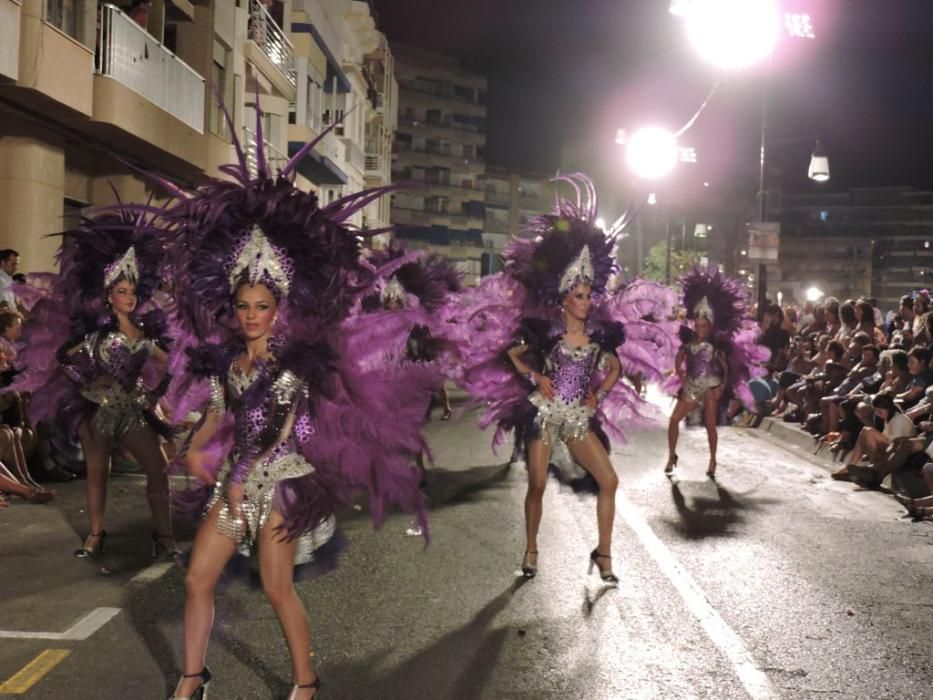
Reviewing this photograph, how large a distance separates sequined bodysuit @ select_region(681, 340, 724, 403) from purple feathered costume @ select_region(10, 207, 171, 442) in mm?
6849

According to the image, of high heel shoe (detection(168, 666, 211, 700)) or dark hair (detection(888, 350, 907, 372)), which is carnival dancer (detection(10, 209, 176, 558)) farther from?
dark hair (detection(888, 350, 907, 372))

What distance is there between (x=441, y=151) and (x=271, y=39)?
6906 centimetres

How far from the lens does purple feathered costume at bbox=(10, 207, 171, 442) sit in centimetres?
736

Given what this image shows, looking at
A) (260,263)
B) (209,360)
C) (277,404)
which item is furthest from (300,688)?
(260,263)

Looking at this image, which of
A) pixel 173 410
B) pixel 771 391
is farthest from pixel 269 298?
pixel 771 391

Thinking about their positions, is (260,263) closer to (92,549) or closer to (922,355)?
(92,549)

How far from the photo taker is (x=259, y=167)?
185 inches

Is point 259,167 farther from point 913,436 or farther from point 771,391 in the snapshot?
point 771,391

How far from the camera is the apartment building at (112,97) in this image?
15.9 metres

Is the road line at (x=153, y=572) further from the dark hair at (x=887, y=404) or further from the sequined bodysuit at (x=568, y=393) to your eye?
the dark hair at (x=887, y=404)

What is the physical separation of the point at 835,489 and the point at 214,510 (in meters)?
9.01

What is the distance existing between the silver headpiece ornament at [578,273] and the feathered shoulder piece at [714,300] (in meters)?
5.55

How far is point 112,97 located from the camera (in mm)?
17922

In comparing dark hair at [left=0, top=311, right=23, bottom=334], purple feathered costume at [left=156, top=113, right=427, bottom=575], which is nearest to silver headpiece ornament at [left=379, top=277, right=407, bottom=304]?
dark hair at [left=0, top=311, right=23, bottom=334]
